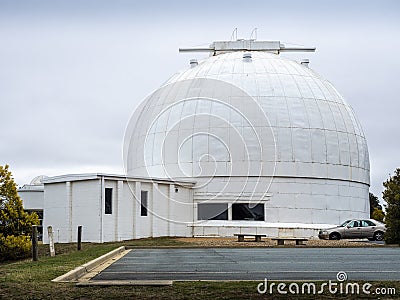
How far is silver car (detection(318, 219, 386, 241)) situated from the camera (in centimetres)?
3288

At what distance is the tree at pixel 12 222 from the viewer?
24031mm

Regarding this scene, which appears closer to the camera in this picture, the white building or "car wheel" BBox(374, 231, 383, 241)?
"car wheel" BBox(374, 231, 383, 241)

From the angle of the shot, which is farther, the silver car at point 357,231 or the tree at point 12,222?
the silver car at point 357,231

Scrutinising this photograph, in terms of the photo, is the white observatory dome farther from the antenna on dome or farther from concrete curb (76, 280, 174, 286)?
concrete curb (76, 280, 174, 286)

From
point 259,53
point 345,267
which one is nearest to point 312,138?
point 259,53

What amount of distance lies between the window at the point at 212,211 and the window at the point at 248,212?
1.65 ft

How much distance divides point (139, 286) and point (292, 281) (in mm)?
2460

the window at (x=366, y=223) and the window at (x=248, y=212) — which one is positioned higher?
the window at (x=248, y=212)

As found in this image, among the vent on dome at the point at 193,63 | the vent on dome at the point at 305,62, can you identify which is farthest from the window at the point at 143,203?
the vent on dome at the point at 305,62

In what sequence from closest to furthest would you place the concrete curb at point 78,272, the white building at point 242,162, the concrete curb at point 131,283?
the concrete curb at point 131,283, the concrete curb at point 78,272, the white building at point 242,162

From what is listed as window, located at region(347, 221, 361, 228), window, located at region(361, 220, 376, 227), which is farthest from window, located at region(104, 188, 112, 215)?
window, located at region(361, 220, 376, 227)

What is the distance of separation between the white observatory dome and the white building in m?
0.06

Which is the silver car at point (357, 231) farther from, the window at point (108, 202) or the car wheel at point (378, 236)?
the window at point (108, 202)

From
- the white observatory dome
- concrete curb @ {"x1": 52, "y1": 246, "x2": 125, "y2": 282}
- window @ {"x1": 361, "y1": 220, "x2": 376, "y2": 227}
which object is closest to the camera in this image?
concrete curb @ {"x1": 52, "y1": 246, "x2": 125, "y2": 282}
